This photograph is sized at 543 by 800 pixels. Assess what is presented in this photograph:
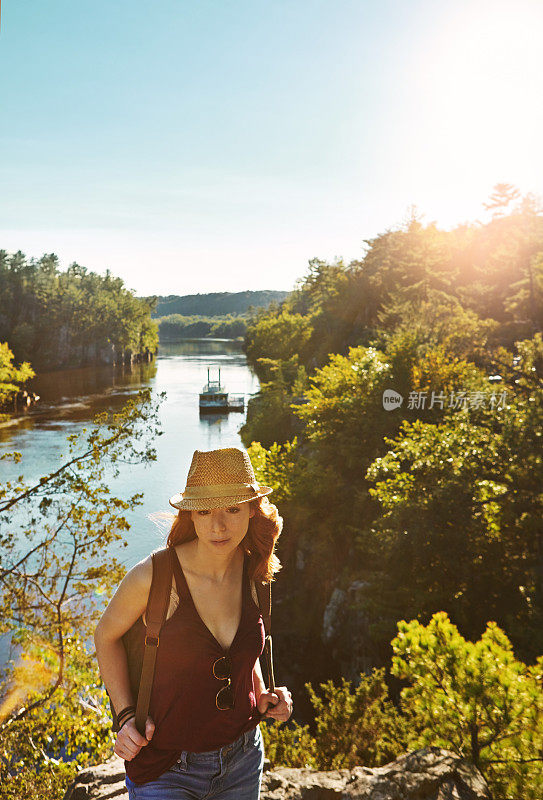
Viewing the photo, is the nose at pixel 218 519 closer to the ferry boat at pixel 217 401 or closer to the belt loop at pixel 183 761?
the belt loop at pixel 183 761

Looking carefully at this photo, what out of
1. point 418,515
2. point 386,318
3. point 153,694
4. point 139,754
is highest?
point 386,318

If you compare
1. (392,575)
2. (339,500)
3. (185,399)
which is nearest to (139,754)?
(392,575)

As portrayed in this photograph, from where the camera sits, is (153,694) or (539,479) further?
(539,479)

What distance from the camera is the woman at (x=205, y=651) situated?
2211 millimetres

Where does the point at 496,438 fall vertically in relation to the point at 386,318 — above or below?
below

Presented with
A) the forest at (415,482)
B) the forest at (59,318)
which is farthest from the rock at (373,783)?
the forest at (59,318)

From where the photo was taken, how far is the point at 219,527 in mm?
2348

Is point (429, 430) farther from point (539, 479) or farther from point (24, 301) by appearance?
point (24, 301)

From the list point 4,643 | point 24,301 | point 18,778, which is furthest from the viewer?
point 24,301

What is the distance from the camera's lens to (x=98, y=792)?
12.2ft

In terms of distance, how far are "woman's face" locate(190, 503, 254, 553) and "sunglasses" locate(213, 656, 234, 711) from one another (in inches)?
18.0

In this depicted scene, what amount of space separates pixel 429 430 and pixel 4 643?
52.0 ft

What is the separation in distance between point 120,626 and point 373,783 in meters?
3.05

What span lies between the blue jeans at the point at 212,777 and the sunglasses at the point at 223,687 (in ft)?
0.76
